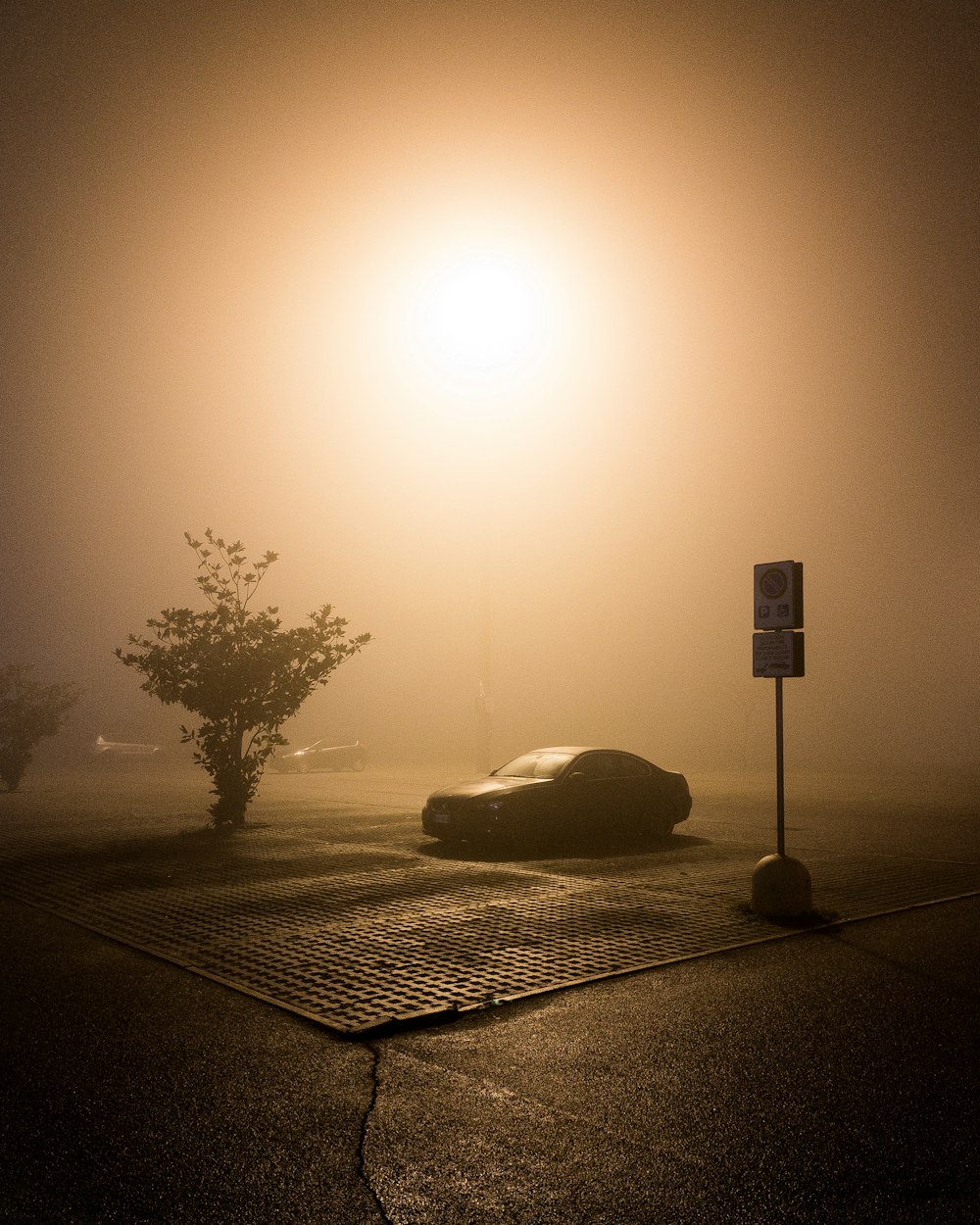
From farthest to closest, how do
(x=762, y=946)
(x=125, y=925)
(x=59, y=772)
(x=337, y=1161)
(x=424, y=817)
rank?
(x=59, y=772) → (x=424, y=817) → (x=125, y=925) → (x=762, y=946) → (x=337, y=1161)

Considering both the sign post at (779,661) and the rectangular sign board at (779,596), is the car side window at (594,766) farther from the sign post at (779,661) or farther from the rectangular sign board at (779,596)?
the rectangular sign board at (779,596)

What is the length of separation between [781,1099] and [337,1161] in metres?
2.03

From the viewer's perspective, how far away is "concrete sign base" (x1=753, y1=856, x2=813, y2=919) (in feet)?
27.2

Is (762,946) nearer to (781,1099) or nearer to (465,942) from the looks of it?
(465,942)

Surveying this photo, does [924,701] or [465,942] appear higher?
[924,701]

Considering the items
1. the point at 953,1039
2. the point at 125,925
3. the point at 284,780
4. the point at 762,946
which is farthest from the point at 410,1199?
the point at 284,780

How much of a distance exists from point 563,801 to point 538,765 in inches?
37.3

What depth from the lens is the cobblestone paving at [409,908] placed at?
6359 millimetres

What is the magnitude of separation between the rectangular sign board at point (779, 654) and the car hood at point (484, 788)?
4680mm

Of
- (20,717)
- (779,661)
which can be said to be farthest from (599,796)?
(20,717)

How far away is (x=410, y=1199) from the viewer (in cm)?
334

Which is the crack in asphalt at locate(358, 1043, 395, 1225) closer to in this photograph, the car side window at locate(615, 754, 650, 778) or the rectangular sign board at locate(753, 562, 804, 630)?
the rectangular sign board at locate(753, 562, 804, 630)

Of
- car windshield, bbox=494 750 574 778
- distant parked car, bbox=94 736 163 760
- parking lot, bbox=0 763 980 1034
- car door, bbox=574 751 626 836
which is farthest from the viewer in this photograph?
distant parked car, bbox=94 736 163 760

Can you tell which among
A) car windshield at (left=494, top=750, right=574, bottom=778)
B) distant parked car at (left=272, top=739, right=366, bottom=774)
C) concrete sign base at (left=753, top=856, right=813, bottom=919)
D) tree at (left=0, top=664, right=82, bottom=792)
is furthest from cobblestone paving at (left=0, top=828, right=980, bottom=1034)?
distant parked car at (left=272, top=739, right=366, bottom=774)
